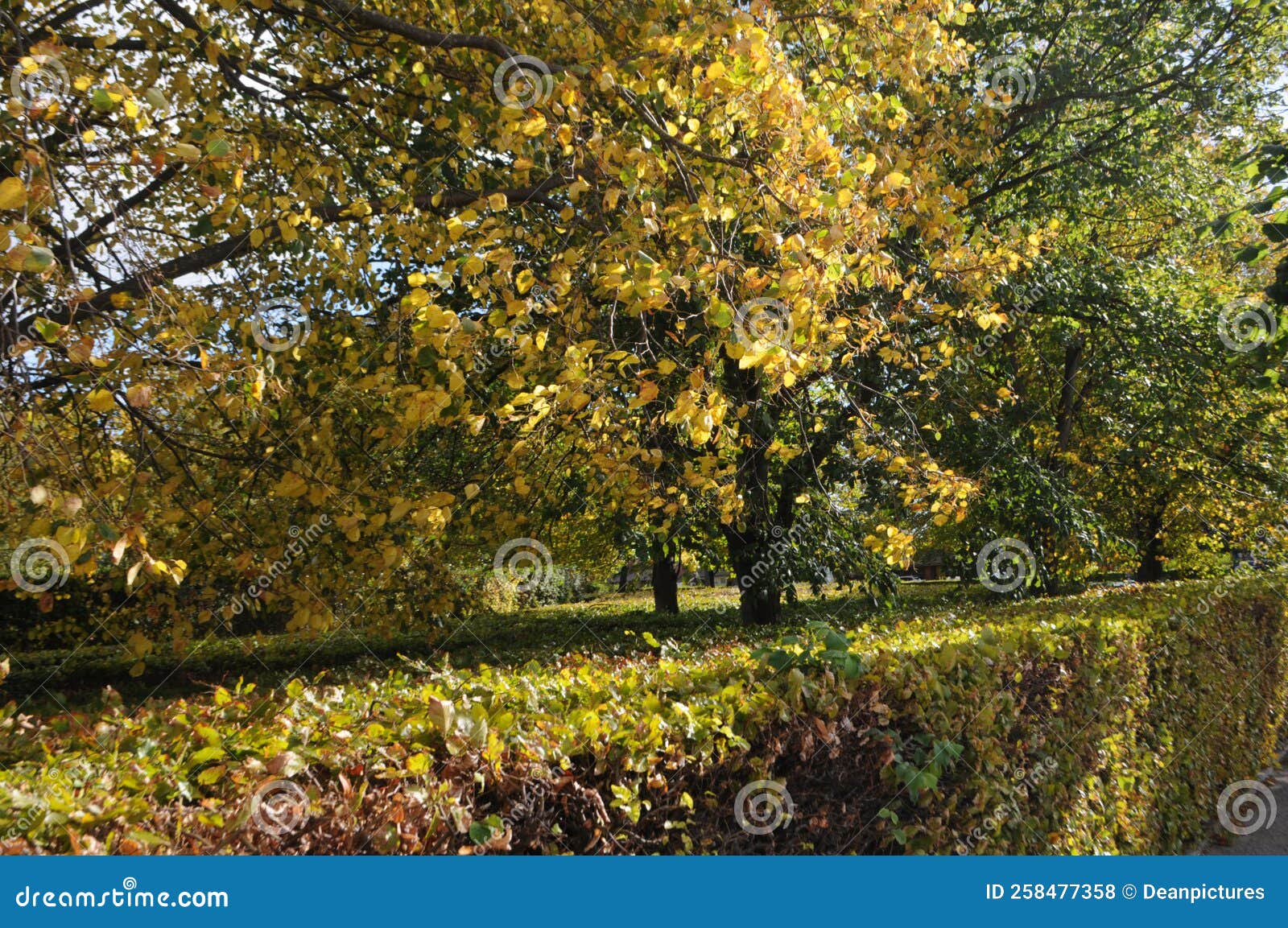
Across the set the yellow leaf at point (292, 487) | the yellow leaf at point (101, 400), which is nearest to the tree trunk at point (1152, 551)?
the yellow leaf at point (292, 487)

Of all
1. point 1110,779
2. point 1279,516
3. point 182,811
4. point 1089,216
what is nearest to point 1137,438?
point 1279,516

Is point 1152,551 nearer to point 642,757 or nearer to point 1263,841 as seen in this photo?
point 1263,841

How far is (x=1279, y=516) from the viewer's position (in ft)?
39.9

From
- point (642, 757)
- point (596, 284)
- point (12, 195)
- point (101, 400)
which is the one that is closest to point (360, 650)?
point (596, 284)

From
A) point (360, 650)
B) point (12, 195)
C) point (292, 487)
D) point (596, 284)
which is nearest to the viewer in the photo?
point (12, 195)

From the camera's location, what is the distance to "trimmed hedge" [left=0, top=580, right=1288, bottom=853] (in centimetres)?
209

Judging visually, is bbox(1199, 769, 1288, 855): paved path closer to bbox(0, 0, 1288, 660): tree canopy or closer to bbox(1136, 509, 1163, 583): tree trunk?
bbox(0, 0, 1288, 660): tree canopy

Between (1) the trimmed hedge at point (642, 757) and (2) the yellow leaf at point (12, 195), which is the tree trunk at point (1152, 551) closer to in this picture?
(1) the trimmed hedge at point (642, 757)

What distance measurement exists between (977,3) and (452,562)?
346 inches

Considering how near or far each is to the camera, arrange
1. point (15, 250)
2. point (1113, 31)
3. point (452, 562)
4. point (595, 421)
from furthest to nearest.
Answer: point (1113, 31), point (452, 562), point (595, 421), point (15, 250)

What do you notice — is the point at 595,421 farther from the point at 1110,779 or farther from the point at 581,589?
the point at 581,589

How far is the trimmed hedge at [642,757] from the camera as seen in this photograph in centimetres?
209

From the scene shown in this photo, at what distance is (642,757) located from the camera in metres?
2.55

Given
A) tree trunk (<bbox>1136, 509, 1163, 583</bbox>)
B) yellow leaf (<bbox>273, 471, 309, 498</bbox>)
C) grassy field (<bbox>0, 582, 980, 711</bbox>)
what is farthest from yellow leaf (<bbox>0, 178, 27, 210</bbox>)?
tree trunk (<bbox>1136, 509, 1163, 583</bbox>)
